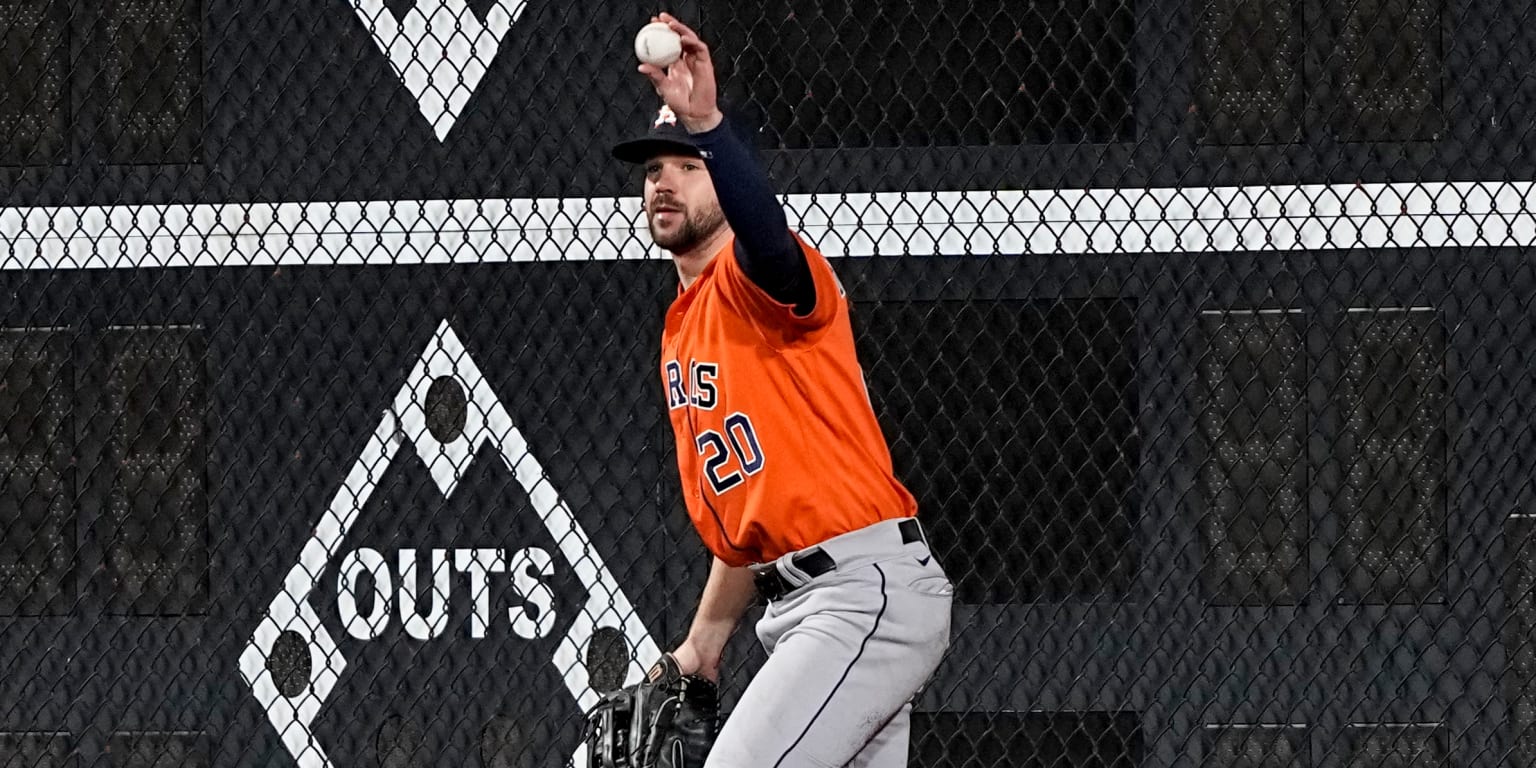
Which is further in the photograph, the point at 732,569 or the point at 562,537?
the point at 562,537

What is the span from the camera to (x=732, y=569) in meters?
3.00

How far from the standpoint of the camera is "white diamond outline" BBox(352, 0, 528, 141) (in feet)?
13.3

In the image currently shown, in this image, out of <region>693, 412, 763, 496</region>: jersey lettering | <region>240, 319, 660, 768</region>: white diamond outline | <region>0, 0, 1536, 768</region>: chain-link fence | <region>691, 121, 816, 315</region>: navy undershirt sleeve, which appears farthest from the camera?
<region>240, 319, 660, 768</region>: white diamond outline

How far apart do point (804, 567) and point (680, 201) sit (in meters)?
0.60

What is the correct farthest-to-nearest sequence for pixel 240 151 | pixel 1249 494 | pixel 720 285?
pixel 240 151 < pixel 1249 494 < pixel 720 285

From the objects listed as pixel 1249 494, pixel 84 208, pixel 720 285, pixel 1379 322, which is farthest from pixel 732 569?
pixel 84 208

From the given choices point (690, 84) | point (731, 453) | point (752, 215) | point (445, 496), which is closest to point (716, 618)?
point (731, 453)

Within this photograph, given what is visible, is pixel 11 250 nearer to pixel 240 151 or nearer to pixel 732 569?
pixel 240 151

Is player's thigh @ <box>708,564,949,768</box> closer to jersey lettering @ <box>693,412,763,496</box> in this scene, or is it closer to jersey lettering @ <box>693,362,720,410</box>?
jersey lettering @ <box>693,412,763,496</box>

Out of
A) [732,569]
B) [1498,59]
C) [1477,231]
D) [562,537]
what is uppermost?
[1498,59]

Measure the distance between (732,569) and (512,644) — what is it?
3.65 ft

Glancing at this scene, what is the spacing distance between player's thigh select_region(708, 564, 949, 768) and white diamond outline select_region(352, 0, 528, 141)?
67.5 inches

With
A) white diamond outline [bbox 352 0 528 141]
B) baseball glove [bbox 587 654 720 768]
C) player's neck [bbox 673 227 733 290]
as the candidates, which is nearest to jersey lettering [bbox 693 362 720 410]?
player's neck [bbox 673 227 733 290]

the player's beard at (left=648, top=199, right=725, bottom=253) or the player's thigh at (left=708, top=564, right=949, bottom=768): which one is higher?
the player's beard at (left=648, top=199, right=725, bottom=253)
